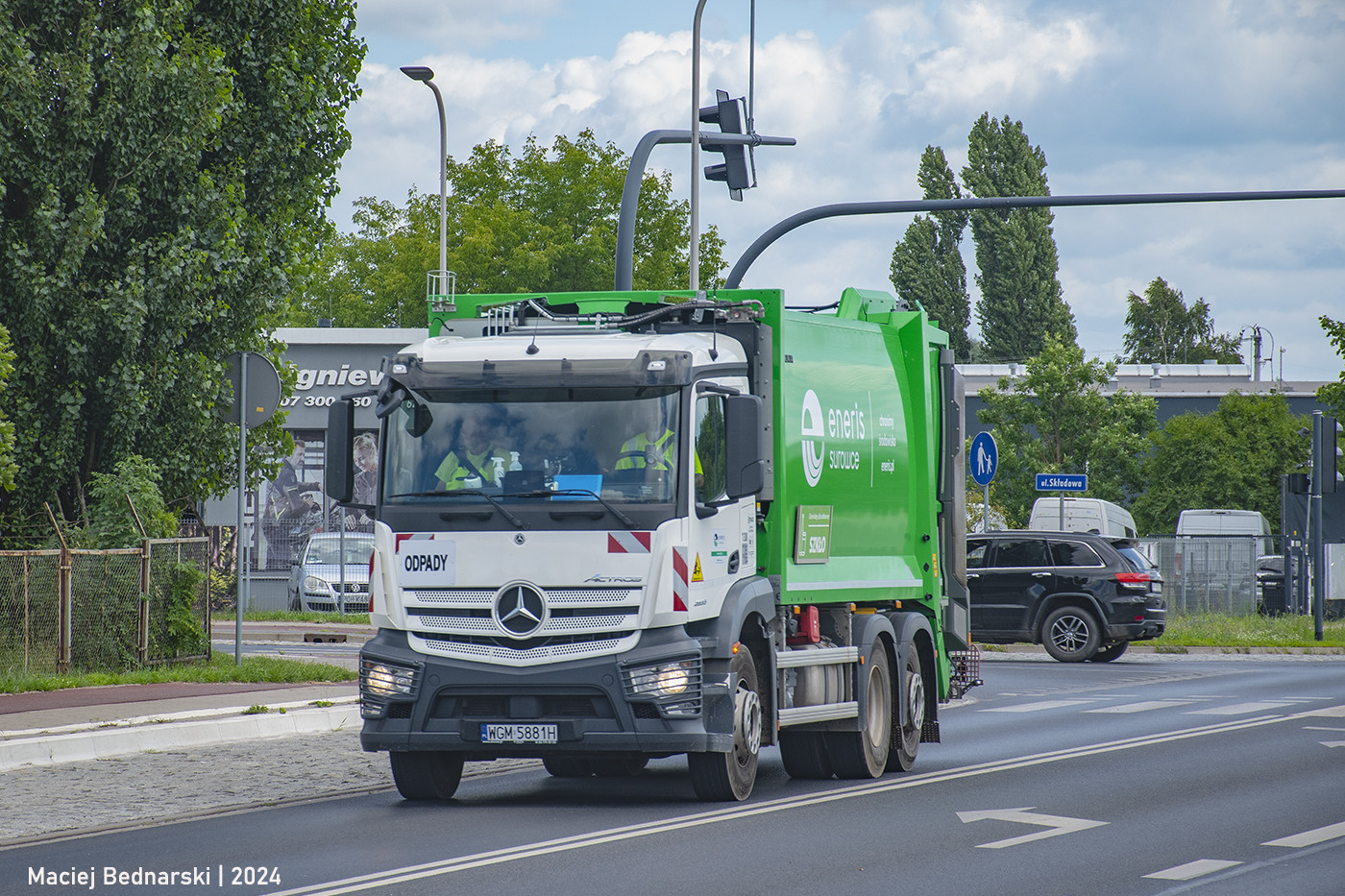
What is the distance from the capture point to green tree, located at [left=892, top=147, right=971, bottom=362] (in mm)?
75625

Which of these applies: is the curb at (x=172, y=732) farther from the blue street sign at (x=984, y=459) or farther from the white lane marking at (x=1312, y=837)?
the blue street sign at (x=984, y=459)

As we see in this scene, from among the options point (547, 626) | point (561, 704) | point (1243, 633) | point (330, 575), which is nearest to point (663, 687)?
point (561, 704)

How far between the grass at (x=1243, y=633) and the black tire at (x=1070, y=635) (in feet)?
11.1

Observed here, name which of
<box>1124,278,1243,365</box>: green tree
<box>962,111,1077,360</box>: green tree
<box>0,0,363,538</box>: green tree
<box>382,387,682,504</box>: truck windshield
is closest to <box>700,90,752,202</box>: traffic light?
<box>0,0,363,538</box>: green tree

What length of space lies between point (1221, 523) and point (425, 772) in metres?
38.4

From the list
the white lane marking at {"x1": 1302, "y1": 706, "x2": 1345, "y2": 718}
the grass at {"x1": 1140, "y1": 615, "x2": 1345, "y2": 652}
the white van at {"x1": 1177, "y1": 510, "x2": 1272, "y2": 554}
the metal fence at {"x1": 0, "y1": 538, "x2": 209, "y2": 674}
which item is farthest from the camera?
the white van at {"x1": 1177, "y1": 510, "x2": 1272, "y2": 554}

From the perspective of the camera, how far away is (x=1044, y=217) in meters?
72.4

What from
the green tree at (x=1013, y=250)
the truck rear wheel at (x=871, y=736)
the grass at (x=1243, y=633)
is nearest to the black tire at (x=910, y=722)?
the truck rear wheel at (x=871, y=736)

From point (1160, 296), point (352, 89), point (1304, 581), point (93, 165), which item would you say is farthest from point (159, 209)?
point (1160, 296)

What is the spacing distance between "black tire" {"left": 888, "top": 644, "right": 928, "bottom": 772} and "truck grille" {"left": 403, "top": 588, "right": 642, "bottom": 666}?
3493 millimetres

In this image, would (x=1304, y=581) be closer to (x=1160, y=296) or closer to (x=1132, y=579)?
(x=1132, y=579)

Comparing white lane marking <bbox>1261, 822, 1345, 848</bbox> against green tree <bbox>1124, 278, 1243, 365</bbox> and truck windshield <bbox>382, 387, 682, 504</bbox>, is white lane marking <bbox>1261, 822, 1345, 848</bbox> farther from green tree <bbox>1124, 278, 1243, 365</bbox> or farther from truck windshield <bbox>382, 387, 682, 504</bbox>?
green tree <bbox>1124, 278, 1243, 365</bbox>

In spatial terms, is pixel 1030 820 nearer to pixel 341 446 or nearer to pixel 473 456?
pixel 473 456

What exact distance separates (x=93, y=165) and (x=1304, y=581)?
27053 mm
